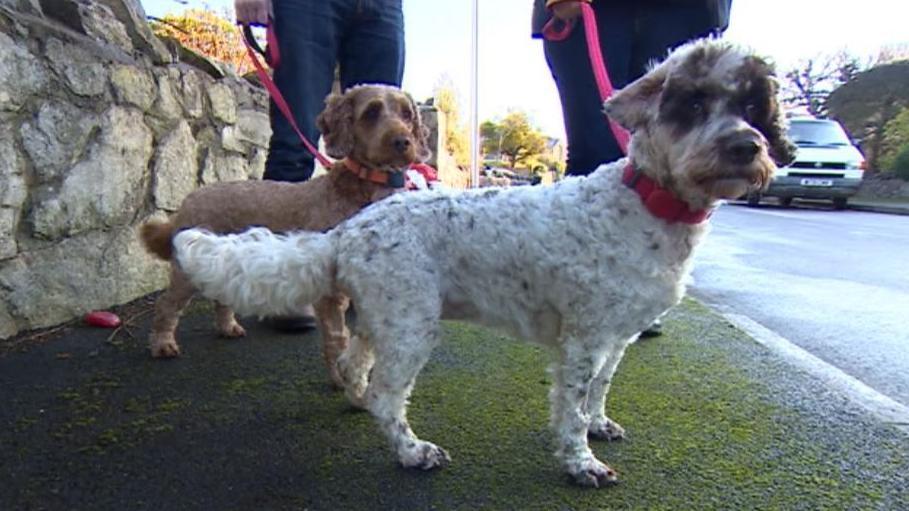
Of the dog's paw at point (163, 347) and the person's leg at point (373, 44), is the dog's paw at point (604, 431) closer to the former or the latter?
the dog's paw at point (163, 347)

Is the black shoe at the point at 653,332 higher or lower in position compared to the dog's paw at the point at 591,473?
lower

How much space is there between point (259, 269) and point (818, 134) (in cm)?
2034

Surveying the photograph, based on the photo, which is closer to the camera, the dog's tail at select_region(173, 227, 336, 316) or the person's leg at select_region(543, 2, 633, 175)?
the dog's tail at select_region(173, 227, 336, 316)

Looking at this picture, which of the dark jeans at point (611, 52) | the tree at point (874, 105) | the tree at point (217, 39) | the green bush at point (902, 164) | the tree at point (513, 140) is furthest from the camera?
the tree at point (513, 140)

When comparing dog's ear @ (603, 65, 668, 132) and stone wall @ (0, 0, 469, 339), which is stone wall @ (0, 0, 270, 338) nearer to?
stone wall @ (0, 0, 469, 339)

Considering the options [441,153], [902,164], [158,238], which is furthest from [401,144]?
[902,164]

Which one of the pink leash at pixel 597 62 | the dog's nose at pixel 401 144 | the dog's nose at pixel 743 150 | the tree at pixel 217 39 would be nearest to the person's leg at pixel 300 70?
the dog's nose at pixel 401 144

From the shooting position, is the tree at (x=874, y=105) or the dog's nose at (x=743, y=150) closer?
the dog's nose at (x=743, y=150)

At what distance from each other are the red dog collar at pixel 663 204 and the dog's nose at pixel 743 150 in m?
0.22

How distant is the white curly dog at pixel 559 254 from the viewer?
215cm

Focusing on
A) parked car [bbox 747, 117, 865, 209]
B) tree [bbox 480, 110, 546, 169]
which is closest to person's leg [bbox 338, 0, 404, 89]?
parked car [bbox 747, 117, 865, 209]

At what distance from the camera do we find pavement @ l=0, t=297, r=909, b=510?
6.61 ft

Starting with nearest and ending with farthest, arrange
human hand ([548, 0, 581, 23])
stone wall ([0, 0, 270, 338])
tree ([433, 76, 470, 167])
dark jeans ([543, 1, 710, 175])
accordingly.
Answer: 1. human hand ([548, 0, 581, 23])
2. stone wall ([0, 0, 270, 338])
3. dark jeans ([543, 1, 710, 175])
4. tree ([433, 76, 470, 167])

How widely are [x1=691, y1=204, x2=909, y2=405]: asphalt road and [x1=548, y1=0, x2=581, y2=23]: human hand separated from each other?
86.5 inches
